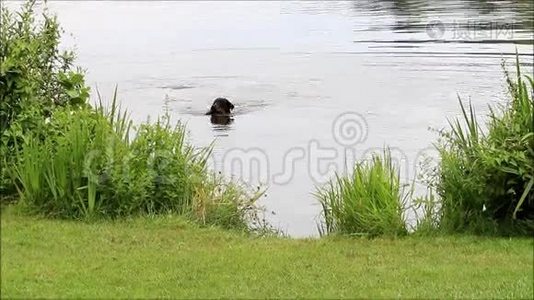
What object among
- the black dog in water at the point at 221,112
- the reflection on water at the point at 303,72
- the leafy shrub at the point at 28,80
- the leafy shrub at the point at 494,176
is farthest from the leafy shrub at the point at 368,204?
the black dog in water at the point at 221,112

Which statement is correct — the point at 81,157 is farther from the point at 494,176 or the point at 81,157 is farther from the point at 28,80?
the point at 494,176

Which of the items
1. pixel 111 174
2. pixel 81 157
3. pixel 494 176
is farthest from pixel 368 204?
pixel 81 157

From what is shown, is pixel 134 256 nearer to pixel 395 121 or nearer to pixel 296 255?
pixel 296 255

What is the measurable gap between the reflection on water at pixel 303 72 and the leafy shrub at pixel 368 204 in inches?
41.4

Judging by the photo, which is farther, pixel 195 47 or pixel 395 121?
pixel 195 47

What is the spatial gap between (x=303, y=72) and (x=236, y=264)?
1958 cm

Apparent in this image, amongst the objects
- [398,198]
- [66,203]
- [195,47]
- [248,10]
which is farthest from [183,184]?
[248,10]

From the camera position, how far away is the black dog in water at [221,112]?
801 inches

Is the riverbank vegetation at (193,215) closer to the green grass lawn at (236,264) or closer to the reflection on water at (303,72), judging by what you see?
the green grass lawn at (236,264)

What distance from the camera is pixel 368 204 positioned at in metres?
9.84

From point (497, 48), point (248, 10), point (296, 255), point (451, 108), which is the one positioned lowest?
point (296, 255)

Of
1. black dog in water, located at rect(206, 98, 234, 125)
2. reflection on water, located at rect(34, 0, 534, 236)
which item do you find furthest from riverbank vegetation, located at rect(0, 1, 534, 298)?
black dog in water, located at rect(206, 98, 234, 125)

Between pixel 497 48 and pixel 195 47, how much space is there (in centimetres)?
1069

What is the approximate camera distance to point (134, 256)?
7801mm
